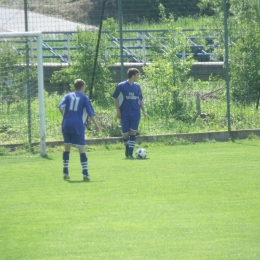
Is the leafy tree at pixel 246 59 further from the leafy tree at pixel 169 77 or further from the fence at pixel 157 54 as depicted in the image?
the leafy tree at pixel 169 77

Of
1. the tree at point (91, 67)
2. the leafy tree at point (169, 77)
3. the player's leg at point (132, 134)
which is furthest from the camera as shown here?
the leafy tree at point (169, 77)

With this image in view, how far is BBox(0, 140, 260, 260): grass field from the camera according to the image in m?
7.16

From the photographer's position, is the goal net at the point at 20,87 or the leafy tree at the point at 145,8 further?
the leafy tree at the point at 145,8

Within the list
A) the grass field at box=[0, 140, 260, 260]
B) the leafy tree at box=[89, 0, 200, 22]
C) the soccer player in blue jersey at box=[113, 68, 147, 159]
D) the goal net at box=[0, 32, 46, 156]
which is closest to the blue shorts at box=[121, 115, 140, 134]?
the soccer player in blue jersey at box=[113, 68, 147, 159]

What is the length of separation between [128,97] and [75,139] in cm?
316

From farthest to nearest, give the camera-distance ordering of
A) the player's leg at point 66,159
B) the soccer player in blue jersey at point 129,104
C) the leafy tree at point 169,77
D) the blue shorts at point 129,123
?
the leafy tree at point 169,77, the blue shorts at point 129,123, the soccer player in blue jersey at point 129,104, the player's leg at point 66,159

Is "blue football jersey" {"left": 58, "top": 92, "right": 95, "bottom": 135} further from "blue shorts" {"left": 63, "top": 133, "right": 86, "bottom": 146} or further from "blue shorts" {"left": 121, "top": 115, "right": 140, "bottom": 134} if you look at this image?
"blue shorts" {"left": 121, "top": 115, "right": 140, "bottom": 134}

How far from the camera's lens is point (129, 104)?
1465cm

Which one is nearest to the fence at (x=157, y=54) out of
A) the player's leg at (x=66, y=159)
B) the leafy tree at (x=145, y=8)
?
the leafy tree at (x=145, y=8)

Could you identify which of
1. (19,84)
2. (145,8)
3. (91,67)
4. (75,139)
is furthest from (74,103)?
(145,8)

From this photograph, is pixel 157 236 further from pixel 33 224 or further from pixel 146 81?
pixel 146 81

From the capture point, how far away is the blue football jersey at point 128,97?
1461 cm

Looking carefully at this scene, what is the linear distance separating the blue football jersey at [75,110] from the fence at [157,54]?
3880 millimetres

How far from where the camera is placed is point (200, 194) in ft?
32.6
